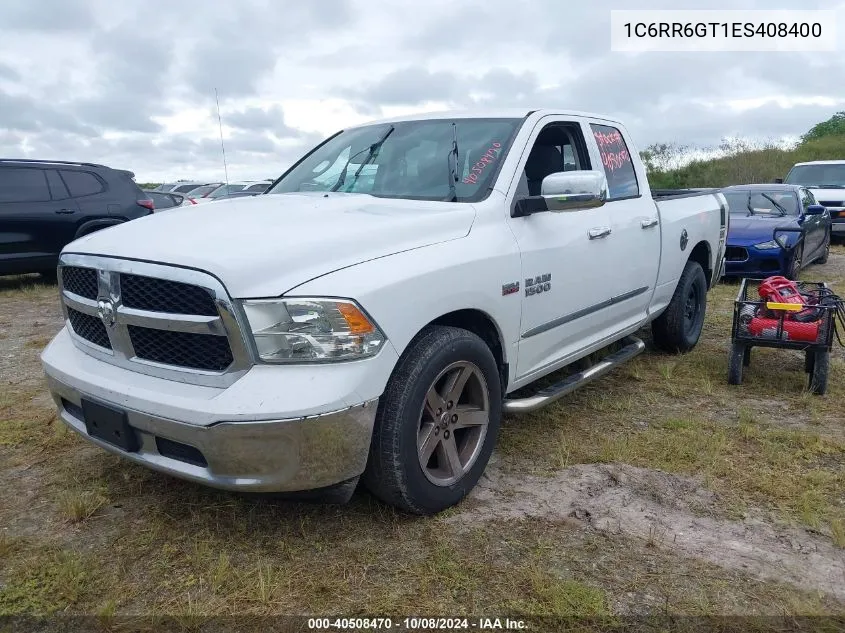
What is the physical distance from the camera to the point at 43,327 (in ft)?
22.8

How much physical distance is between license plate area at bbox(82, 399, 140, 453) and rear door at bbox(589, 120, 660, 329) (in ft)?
8.74

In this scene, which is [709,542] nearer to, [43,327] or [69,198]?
[43,327]

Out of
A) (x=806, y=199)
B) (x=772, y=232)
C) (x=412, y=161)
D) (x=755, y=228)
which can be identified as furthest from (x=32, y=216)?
(x=806, y=199)

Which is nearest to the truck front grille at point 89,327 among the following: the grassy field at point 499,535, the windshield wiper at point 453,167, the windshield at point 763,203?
the grassy field at point 499,535

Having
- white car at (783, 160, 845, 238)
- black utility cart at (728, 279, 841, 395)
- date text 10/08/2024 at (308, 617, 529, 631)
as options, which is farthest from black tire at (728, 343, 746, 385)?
white car at (783, 160, 845, 238)

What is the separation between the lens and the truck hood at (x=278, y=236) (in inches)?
97.3

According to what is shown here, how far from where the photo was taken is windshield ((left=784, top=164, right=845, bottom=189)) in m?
14.6

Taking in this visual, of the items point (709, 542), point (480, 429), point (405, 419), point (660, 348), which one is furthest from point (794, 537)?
point (660, 348)

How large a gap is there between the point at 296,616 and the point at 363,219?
1.56 meters

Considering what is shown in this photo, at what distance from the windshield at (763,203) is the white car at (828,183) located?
3605 millimetres

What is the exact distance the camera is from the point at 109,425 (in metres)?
2.69

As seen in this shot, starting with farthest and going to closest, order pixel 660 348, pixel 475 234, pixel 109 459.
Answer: pixel 660 348 < pixel 109 459 < pixel 475 234

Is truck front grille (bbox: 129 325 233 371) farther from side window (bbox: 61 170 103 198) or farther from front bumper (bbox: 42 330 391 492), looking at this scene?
side window (bbox: 61 170 103 198)

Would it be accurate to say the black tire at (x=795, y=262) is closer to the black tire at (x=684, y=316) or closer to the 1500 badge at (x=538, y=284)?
the black tire at (x=684, y=316)
